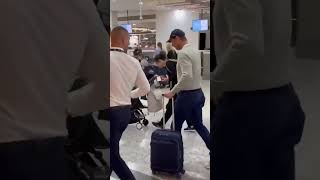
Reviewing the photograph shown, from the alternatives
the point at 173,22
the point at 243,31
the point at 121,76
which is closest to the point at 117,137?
the point at 121,76

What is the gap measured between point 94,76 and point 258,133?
787mm

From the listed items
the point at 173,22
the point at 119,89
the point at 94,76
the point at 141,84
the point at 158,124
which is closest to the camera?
the point at 94,76

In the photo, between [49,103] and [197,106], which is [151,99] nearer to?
[197,106]

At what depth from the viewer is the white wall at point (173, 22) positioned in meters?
18.2

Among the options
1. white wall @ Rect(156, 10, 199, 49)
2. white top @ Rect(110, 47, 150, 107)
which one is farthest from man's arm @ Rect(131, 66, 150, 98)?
white wall @ Rect(156, 10, 199, 49)

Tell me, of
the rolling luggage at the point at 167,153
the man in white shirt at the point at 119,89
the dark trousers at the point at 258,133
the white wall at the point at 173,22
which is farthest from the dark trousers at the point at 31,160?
the white wall at the point at 173,22

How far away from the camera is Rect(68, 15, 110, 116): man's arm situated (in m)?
1.51

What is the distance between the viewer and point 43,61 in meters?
1.33

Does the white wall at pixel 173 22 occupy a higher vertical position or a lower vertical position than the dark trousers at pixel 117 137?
higher

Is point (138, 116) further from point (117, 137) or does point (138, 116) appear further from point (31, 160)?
point (31, 160)

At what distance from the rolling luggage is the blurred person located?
6.67 feet

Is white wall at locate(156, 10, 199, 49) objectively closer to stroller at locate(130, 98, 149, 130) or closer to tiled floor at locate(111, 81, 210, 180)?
stroller at locate(130, 98, 149, 130)

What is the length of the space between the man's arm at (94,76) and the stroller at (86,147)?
3 cm

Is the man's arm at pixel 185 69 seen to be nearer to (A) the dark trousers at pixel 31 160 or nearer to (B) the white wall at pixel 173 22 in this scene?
(A) the dark trousers at pixel 31 160
